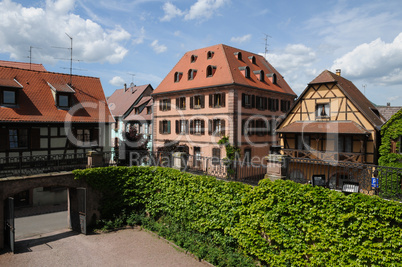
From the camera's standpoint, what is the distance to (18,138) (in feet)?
59.1

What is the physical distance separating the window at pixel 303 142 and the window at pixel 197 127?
10.6 meters

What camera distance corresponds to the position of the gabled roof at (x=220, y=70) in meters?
28.0

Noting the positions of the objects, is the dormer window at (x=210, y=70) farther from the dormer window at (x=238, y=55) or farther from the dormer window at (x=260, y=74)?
the dormer window at (x=260, y=74)

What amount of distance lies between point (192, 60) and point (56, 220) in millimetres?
22155

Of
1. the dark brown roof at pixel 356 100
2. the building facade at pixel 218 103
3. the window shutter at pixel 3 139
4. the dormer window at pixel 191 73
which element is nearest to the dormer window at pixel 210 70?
the building facade at pixel 218 103

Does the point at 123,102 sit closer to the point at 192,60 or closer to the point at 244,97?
the point at 192,60

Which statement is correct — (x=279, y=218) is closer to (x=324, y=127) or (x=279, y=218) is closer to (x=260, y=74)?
(x=324, y=127)

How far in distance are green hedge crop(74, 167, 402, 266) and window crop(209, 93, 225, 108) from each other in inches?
487


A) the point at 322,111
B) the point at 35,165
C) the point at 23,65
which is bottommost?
the point at 35,165

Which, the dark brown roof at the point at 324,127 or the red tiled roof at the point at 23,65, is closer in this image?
the dark brown roof at the point at 324,127

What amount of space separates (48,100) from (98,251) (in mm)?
11906

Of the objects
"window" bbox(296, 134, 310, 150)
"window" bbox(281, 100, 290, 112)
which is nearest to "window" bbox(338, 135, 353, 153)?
"window" bbox(296, 134, 310, 150)

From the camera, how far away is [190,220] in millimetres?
15016

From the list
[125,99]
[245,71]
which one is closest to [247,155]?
[245,71]
